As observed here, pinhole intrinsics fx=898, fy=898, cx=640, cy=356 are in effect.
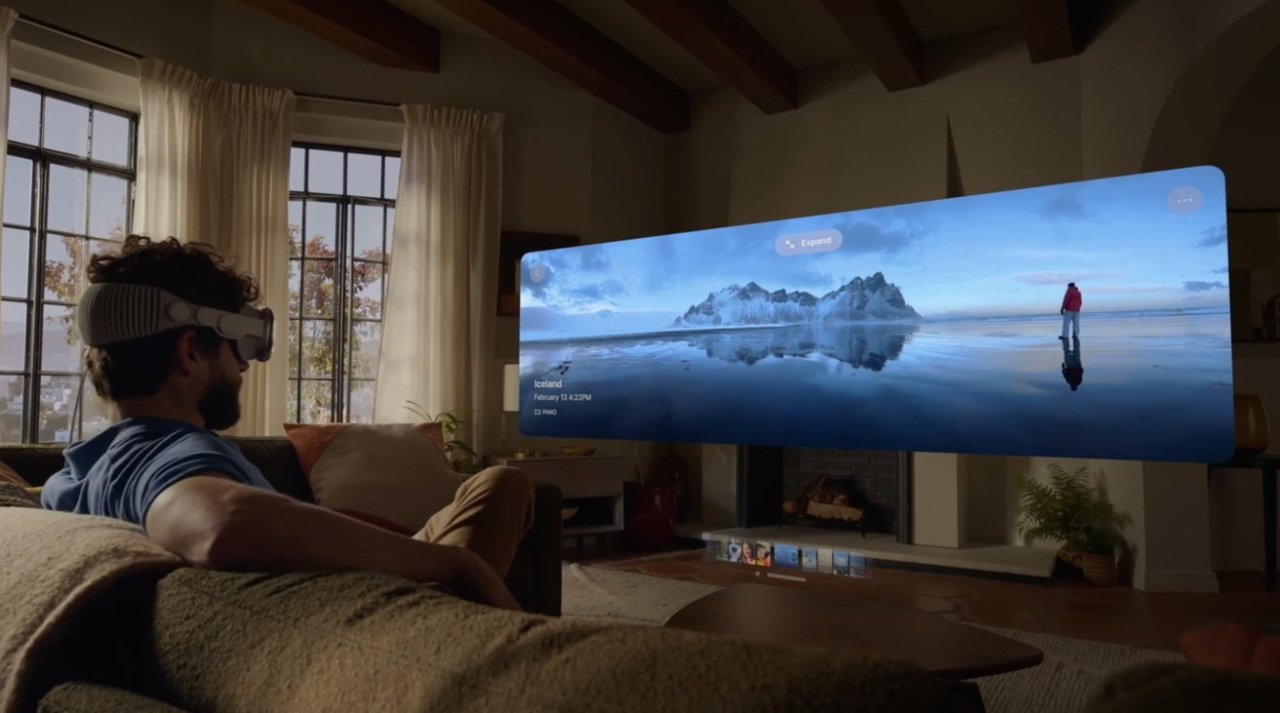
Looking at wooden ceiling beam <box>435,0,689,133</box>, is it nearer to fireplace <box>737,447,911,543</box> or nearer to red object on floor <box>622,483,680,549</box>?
fireplace <box>737,447,911,543</box>

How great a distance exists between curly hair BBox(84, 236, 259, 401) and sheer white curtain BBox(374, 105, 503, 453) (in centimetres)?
389

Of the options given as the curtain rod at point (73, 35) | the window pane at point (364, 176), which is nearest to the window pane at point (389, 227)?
the window pane at point (364, 176)

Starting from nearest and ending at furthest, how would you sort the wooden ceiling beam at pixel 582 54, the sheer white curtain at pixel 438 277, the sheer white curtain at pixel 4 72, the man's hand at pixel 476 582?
the man's hand at pixel 476 582
the sheer white curtain at pixel 4 72
the wooden ceiling beam at pixel 582 54
the sheer white curtain at pixel 438 277

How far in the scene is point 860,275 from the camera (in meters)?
2.87

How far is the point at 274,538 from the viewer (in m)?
0.69

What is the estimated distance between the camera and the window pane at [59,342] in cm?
430

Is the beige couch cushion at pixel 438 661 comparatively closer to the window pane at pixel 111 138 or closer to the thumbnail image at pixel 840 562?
the thumbnail image at pixel 840 562

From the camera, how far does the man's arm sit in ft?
2.26

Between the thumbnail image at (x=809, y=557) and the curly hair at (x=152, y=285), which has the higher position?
the curly hair at (x=152, y=285)

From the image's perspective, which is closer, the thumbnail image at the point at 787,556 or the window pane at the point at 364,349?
the thumbnail image at the point at 787,556

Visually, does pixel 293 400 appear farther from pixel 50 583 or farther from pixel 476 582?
pixel 50 583

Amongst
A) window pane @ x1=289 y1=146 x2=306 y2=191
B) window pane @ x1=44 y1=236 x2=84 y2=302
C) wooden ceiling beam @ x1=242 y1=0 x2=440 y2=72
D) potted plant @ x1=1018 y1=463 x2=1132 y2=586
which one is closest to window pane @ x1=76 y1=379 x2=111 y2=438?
window pane @ x1=44 y1=236 x2=84 y2=302

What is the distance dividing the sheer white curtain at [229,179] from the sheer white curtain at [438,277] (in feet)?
2.02

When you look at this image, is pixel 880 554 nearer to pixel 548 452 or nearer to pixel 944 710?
pixel 548 452
